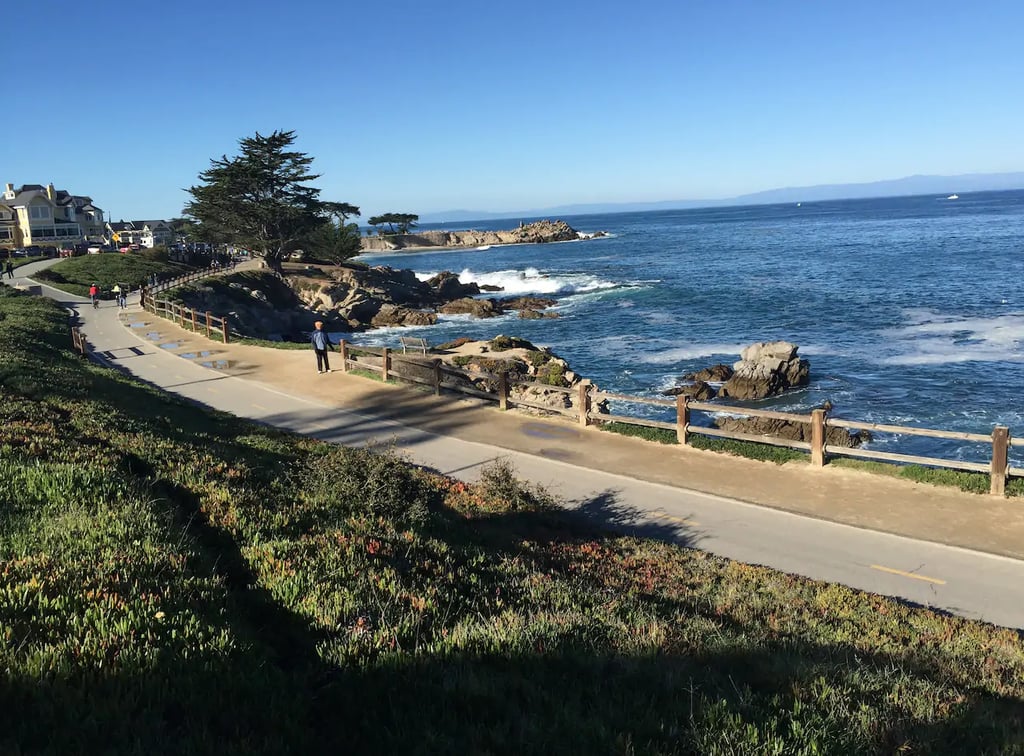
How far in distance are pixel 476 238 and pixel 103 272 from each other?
416 ft

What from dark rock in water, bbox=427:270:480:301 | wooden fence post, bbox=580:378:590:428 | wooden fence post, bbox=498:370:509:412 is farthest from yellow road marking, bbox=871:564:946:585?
dark rock in water, bbox=427:270:480:301

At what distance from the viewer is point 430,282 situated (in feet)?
240

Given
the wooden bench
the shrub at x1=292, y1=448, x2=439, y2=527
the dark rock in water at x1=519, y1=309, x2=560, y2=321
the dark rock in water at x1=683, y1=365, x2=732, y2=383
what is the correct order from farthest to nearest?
1. the dark rock in water at x1=519, y1=309, x2=560, y2=321
2. the dark rock in water at x1=683, y1=365, x2=732, y2=383
3. the wooden bench
4. the shrub at x1=292, y1=448, x2=439, y2=527

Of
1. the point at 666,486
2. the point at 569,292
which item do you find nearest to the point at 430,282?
the point at 569,292

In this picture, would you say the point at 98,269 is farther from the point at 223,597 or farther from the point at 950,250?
the point at 950,250

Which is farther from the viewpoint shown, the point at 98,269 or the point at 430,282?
the point at 430,282

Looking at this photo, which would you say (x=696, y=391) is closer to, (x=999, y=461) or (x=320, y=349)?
(x=320, y=349)

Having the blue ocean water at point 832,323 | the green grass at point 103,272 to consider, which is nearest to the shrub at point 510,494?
the blue ocean water at point 832,323

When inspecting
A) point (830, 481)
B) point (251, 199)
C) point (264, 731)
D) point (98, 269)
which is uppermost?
point (251, 199)

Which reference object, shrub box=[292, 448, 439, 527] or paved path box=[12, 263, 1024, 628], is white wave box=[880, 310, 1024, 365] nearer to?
paved path box=[12, 263, 1024, 628]

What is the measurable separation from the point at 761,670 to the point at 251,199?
59.6m

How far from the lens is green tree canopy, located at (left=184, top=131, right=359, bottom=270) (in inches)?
2206


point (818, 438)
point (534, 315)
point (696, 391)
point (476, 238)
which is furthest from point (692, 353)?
point (476, 238)

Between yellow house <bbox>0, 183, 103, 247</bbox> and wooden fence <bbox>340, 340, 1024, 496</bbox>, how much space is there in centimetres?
8722
